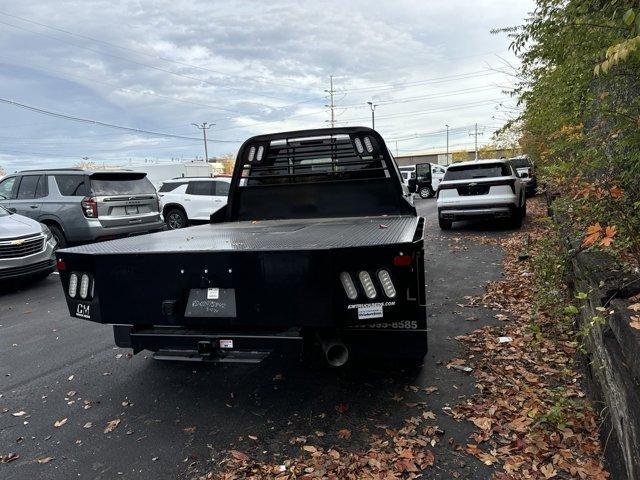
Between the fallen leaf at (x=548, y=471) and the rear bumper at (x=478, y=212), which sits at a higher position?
the rear bumper at (x=478, y=212)

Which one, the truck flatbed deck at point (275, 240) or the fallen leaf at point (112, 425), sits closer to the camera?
the truck flatbed deck at point (275, 240)

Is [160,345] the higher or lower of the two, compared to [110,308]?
lower

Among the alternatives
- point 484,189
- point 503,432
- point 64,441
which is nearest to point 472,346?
point 503,432

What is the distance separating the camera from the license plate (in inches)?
120

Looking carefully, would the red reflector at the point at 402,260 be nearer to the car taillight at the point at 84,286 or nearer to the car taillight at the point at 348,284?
the car taillight at the point at 348,284

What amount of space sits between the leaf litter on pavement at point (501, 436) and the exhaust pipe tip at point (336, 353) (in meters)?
0.46

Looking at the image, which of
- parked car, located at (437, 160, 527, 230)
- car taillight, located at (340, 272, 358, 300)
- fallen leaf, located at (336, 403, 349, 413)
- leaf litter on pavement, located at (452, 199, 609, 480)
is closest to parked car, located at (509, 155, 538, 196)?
parked car, located at (437, 160, 527, 230)

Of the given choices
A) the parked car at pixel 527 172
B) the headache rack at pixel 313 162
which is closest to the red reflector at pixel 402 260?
the headache rack at pixel 313 162

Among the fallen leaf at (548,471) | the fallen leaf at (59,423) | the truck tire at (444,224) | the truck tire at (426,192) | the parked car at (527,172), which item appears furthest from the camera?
the truck tire at (426,192)

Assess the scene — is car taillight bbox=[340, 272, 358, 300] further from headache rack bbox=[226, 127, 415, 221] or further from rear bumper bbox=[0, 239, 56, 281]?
rear bumper bbox=[0, 239, 56, 281]

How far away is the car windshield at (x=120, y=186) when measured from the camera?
10.1m

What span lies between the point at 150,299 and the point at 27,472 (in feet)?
4.11

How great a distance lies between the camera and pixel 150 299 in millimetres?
3184

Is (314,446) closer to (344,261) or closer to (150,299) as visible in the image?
(344,261)
